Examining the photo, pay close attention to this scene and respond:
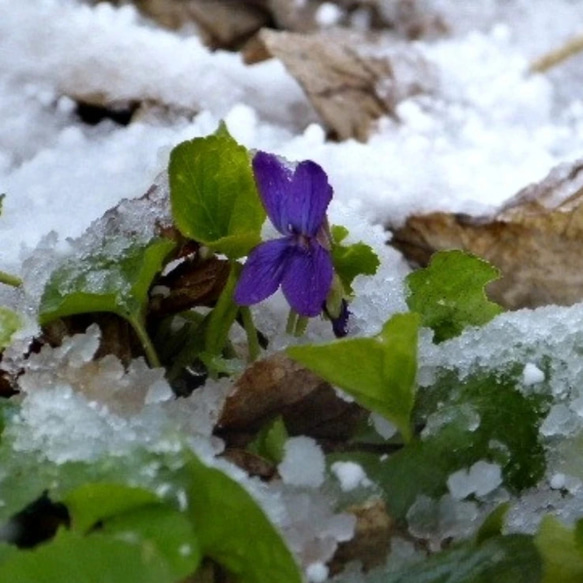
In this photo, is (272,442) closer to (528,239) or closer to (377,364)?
(377,364)

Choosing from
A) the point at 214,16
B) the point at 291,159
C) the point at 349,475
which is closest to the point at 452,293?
the point at 349,475

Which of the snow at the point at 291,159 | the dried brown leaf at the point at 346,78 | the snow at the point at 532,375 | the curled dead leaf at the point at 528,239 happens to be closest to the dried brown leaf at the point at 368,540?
the snow at the point at 291,159

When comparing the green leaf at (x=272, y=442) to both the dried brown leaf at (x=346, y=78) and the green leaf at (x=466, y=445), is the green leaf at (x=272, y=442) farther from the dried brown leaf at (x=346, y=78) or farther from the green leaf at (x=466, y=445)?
the dried brown leaf at (x=346, y=78)

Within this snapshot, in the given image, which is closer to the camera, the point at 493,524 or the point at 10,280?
the point at 493,524

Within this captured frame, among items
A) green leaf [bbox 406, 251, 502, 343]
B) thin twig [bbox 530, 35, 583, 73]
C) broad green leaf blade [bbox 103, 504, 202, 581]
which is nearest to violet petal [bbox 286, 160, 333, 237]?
green leaf [bbox 406, 251, 502, 343]

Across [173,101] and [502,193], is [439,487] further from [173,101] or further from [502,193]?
[173,101]

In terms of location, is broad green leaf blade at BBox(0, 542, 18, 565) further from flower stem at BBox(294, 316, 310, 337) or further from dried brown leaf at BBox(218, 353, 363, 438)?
flower stem at BBox(294, 316, 310, 337)
